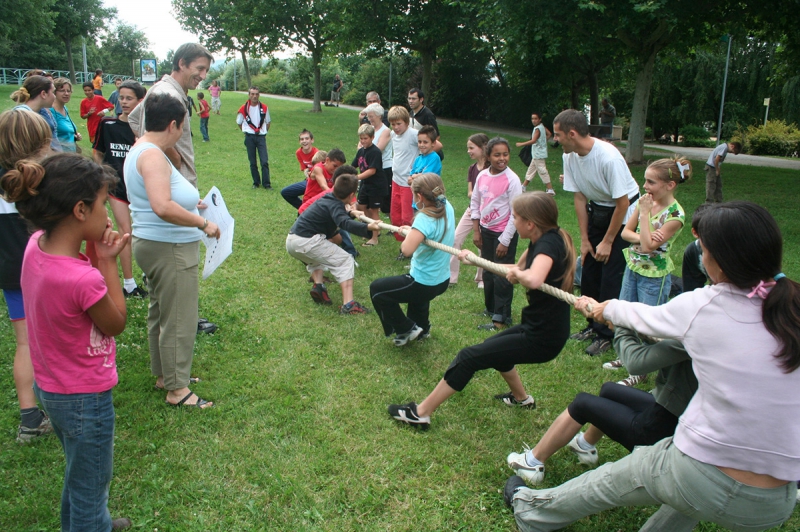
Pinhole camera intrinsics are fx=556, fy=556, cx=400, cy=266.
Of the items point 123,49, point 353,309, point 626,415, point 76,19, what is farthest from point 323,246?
point 123,49

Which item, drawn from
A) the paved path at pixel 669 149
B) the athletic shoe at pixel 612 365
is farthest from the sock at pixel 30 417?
the paved path at pixel 669 149

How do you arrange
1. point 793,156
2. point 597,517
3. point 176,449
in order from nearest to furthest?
point 597,517 < point 176,449 < point 793,156

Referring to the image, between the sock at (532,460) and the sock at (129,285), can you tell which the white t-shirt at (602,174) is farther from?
the sock at (129,285)

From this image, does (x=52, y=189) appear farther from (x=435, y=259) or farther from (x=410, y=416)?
(x=435, y=259)

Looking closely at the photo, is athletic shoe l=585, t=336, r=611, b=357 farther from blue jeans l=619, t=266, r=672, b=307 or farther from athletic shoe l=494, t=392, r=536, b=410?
athletic shoe l=494, t=392, r=536, b=410

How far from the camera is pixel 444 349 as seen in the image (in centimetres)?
545

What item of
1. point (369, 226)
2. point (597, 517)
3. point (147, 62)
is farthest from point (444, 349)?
point (147, 62)

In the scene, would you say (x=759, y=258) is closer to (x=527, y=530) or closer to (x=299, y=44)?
(x=527, y=530)

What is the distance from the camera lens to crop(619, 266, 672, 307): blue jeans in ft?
16.3

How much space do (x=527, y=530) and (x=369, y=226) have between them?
116 inches

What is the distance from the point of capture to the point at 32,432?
3793 millimetres

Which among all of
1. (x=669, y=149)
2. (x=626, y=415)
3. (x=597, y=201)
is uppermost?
(x=597, y=201)

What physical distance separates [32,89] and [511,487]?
5.42 metres

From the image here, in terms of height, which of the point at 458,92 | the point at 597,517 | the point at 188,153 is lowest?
the point at 597,517
